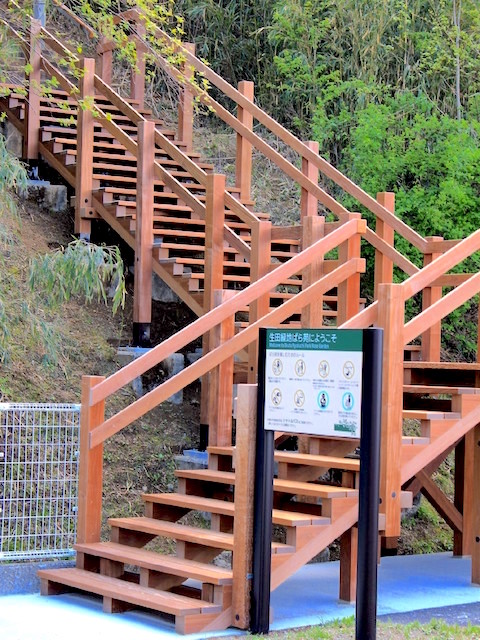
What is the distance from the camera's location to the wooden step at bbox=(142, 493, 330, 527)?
682 centimetres

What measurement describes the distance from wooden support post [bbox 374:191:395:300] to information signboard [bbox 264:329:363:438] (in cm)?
364

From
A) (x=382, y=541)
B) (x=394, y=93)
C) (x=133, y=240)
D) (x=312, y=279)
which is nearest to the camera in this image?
(x=312, y=279)

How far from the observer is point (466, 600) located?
770cm

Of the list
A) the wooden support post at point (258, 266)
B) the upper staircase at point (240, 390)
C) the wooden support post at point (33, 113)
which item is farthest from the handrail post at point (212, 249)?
the wooden support post at point (33, 113)

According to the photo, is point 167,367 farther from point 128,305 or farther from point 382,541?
point 382,541

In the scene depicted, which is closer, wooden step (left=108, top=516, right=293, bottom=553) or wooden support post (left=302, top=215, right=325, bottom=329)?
wooden step (left=108, top=516, right=293, bottom=553)

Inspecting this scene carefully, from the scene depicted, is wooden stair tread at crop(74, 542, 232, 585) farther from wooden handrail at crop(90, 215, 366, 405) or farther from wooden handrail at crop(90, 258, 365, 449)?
wooden handrail at crop(90, 215, 366, 405)

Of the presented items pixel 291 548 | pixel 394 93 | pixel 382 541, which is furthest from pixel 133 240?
pixel 394 93

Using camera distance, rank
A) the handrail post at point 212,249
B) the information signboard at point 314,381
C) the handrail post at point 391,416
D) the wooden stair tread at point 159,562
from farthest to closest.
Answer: the handrail post at point 212,249 → the handrail post at point 391,416 → the wooden stair tread at point 159,562 → the information signboard at point 314,381

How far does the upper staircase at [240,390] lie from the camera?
6809 mm

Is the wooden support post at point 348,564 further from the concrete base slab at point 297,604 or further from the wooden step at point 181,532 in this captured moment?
the wooden step at point 181,532

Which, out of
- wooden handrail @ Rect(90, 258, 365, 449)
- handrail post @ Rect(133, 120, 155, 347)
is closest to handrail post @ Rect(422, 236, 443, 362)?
wooden handrail @ Rect(90, 258, 365, 449)

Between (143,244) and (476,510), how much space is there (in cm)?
369

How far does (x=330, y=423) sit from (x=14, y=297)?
184 inches
